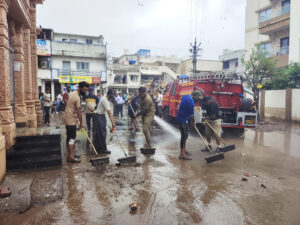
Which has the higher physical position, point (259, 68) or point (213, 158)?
point (259, 68)

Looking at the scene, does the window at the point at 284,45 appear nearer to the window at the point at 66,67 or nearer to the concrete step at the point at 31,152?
the concrete step at the point at 31,152

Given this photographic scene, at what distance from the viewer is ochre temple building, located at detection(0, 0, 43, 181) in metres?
5.00

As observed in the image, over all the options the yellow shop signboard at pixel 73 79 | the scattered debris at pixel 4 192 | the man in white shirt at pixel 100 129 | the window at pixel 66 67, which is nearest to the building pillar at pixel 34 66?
the man in white shirt at pixel 100 129

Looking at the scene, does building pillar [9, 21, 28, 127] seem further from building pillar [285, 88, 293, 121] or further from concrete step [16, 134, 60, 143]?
building pillar [285, 88, 293, 121]

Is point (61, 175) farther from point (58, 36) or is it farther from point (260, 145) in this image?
point (58, 36)

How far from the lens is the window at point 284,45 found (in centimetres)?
1980

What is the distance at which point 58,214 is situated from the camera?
3.29 m

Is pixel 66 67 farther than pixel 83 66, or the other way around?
pixel 83 66

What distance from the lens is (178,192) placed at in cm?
410

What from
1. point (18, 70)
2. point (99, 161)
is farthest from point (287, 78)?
point (18, 70)

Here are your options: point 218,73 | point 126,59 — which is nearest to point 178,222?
point 218,73

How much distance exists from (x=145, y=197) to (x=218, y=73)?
6.82 m

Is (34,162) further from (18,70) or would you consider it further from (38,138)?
(18,70)

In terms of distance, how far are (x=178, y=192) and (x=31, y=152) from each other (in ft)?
10.9
